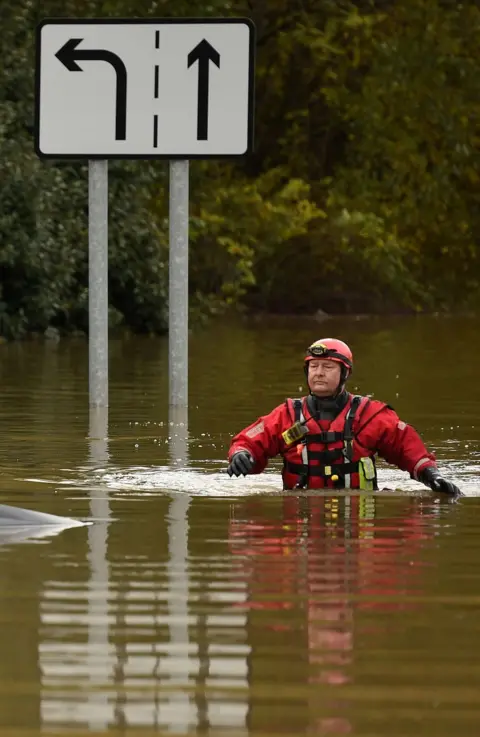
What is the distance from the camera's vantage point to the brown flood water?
7.22 m

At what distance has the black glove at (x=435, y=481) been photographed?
46.0 feet

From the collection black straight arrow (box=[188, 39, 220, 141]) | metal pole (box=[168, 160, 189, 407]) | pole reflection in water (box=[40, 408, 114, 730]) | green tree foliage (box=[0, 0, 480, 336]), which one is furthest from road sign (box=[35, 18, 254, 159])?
green tree foliage (box=[0, 0, 480, 336])

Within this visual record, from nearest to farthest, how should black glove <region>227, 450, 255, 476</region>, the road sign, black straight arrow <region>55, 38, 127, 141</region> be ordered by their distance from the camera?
1. black glove <region>227, 450, 255, 476</region>
2. the road sign
3. black straight arrow <region>55, 38, 127, 141</region>

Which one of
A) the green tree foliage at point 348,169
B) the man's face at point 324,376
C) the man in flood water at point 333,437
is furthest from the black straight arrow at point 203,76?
the green tree foliage at point 348,169

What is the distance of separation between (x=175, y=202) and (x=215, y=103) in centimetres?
98

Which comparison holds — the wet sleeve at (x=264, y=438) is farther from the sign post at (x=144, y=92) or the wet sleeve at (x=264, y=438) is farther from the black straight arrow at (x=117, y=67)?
the black straight arrow at (x=117, y=67)

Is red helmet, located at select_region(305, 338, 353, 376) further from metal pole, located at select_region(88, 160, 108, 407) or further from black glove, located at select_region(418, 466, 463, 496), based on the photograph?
metal pole, located at select_region(88, 160, 108, 407)

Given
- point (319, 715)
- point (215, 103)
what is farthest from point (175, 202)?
point (319, 715)

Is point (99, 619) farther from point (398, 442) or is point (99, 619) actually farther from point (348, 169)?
point (348, 169)

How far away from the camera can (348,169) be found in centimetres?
6366

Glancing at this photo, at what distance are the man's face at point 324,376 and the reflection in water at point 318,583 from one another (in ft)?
2.15

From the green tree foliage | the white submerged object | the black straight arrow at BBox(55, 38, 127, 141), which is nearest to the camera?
the white submerged object

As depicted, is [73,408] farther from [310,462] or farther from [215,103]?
[310,462]

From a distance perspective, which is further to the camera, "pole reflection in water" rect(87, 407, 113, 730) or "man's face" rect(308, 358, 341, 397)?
"man's face" rect(308, 358, 341, 397)
